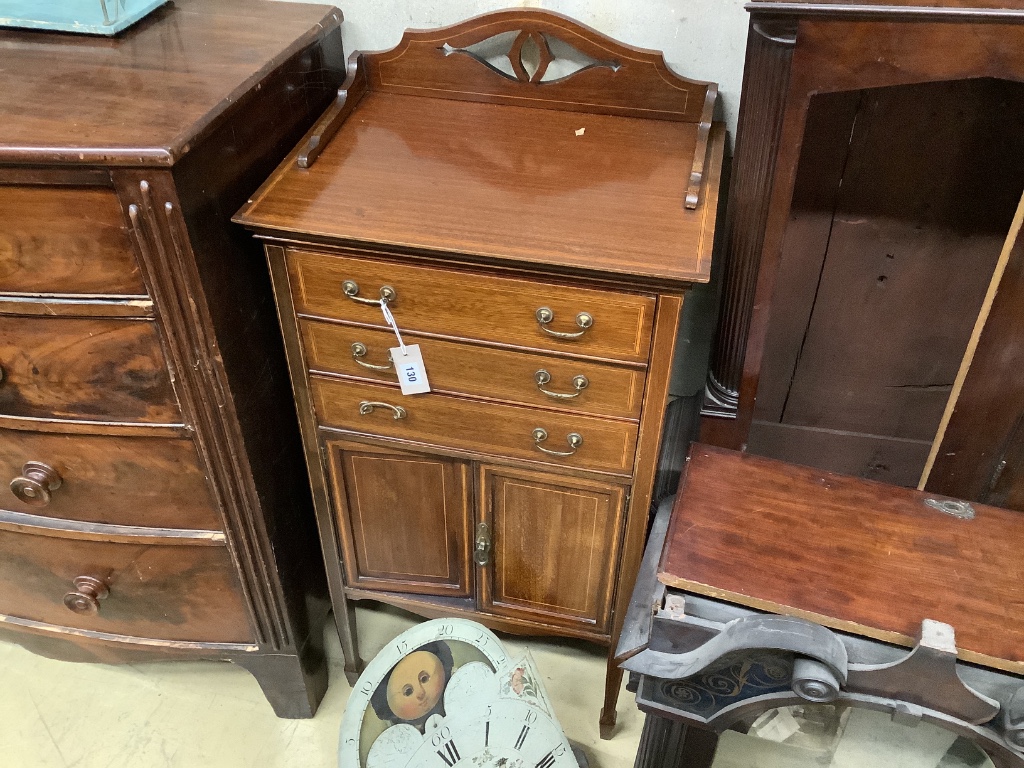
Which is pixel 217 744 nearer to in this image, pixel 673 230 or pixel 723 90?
pixel 673 230

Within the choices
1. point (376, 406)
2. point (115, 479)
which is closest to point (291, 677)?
point (115, 479)

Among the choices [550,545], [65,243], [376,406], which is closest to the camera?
[65,243]

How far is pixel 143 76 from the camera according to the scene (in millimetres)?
1024

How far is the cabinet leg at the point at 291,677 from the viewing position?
4.56 ft

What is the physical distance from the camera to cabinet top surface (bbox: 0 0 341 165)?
86 centimetres

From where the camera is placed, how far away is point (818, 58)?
0.86 m

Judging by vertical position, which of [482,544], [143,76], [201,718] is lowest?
[201,718]

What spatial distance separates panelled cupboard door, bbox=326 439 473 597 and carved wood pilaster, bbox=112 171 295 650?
136mm

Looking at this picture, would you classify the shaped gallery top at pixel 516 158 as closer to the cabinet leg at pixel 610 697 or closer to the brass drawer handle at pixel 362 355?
the brass drawer handle at pixel 362 355

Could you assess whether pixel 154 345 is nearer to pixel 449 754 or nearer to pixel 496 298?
pixel 496 298

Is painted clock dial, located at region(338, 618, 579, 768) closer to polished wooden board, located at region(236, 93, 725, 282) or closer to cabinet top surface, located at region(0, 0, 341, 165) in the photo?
polished wooden board, located at region(236, 93, 725, 282)

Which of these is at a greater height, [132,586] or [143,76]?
[143,76]

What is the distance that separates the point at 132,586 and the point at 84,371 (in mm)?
414

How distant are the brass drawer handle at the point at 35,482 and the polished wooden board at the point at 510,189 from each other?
0.50 metres
